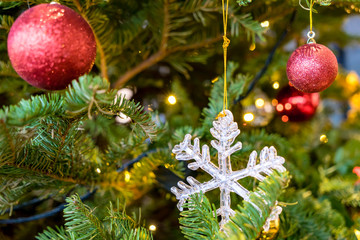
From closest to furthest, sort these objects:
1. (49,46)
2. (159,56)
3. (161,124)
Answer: (49,46)
(161,124)
(159,56)

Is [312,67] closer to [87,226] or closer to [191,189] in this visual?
[191,189]

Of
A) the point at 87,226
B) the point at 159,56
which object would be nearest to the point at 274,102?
the point at 159,56

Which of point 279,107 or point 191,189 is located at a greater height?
point 191,189

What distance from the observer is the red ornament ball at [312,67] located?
0.44 m

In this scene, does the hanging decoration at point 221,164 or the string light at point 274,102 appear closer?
the hanging decoration at point 221,164

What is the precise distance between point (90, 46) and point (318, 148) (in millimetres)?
985

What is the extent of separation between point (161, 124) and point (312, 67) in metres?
0.26

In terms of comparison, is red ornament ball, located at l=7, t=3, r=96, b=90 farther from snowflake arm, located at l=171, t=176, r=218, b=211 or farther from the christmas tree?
snowflake arm, located at l=171, t=176, r=218, b=211

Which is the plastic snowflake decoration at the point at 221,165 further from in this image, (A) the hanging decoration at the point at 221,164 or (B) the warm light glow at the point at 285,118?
(B) the warm light glow at the point at 285,118

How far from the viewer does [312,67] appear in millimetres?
437

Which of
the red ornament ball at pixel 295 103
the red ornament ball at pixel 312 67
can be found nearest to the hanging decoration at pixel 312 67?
the red ornament ball at pixel 312 67

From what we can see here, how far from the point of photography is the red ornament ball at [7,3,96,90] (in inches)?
13.5

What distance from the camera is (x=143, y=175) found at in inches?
23.8

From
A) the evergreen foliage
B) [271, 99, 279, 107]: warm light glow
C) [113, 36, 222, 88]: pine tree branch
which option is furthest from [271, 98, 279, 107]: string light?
the evergreen foliage
